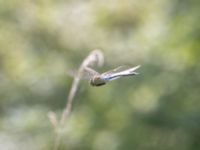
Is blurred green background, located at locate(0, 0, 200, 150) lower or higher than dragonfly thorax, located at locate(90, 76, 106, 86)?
higher

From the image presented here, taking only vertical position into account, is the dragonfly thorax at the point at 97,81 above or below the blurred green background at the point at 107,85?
below

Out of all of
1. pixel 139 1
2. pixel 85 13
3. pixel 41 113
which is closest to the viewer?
pixel 41 113

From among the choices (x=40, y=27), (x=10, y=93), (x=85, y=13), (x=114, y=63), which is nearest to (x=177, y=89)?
(x=114, y=63)

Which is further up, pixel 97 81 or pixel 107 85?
pixel 107 85

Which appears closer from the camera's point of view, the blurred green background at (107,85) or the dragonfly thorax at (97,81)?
the dragonfly thorax at (97,81)

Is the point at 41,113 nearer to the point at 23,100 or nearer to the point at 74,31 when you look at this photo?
the point at 23,100

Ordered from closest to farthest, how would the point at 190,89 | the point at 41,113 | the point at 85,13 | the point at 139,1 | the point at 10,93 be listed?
the point at 190,89 → the point at 41,113 → the point at 10,93 → the point at 85,13 → the point at 139,1

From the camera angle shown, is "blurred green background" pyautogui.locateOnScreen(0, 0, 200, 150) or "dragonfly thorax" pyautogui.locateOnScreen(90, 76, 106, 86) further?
"blurred green background" pyautogui.locateOnScreen(0, 0, 200, 150)

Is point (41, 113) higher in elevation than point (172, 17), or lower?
lower
